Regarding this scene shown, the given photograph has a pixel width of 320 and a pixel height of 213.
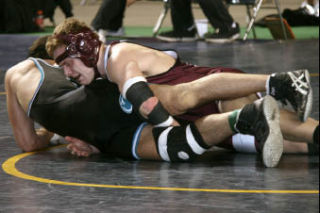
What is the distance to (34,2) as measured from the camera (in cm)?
1219

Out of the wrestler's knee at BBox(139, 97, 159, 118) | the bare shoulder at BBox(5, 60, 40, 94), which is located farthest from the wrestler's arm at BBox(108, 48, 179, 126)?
the bare shoulder at BBox(5, 60, 40, 94)

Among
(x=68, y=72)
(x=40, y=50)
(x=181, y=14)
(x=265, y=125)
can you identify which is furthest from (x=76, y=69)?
(x=181, y=14)

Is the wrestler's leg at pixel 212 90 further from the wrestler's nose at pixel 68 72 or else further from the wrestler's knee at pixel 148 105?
the wrestler's nose at pixel 68 72

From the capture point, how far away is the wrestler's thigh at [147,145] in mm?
4262

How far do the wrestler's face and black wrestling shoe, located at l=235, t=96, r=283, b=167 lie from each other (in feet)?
2.82

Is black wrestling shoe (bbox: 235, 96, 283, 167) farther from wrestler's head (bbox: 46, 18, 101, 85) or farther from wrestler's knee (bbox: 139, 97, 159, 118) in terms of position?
wrestler's head (bbox: 46, 18, 101, 85)

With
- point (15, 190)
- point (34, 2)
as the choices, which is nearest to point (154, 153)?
point (15, 190)

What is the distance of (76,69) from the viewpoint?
4.42 m

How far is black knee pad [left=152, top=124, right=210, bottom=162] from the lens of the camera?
413 centimetres

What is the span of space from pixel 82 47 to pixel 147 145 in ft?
1.99

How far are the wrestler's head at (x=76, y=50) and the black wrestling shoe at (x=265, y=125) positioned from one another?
34.3 inches

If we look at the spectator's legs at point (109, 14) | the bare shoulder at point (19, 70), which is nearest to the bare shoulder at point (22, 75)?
the bare shoulder at point (19, 70)

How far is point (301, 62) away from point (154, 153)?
171 inches

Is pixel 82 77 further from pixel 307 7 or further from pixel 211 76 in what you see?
pixel 307 7
